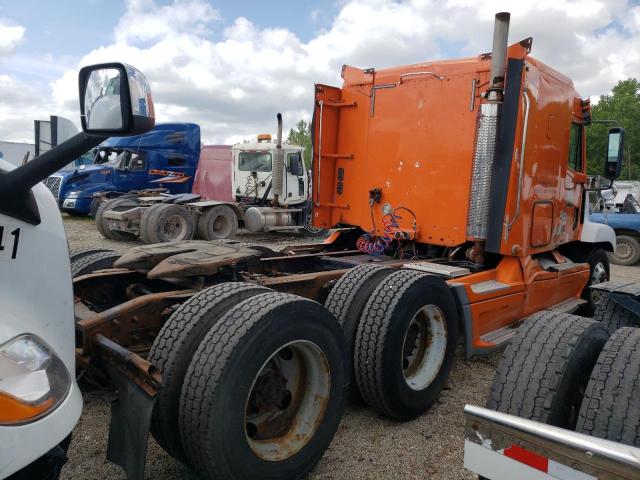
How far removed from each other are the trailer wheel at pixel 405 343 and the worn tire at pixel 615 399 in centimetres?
137

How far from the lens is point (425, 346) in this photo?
12.9ft

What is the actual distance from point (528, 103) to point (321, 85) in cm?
221

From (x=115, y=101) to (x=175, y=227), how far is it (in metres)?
10.6

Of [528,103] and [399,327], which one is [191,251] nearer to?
[399,327]

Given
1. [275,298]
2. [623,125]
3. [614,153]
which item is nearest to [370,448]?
[275,298]

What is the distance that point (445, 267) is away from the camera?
14.8ft

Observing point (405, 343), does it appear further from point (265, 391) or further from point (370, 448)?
point (265, 391)

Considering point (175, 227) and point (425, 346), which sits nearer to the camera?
point (425, 346)

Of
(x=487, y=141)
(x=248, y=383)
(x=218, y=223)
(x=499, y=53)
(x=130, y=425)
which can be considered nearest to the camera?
(x=130, y=425)

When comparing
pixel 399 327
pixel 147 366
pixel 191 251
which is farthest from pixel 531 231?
pixel 147 366

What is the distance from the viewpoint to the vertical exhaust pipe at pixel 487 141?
14.3 feet

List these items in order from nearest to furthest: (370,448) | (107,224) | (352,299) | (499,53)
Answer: (370,448) < (352,299) < (499,53) < (107,224)

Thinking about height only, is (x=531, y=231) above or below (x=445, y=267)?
above

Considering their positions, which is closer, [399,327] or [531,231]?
[399,327]
